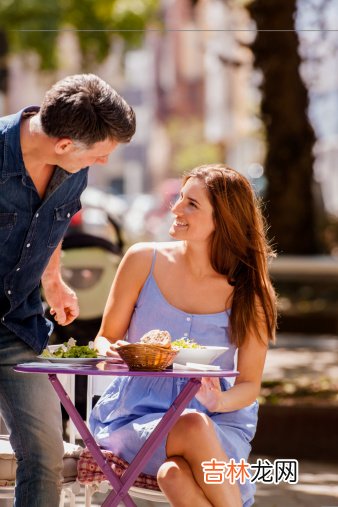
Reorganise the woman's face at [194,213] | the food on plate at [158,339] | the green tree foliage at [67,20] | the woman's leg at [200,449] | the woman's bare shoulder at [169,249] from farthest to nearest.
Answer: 1. the green tree foliage at [67,20]
2. the woman's bare shoulder at [169,249]
3. the woman's face at [194,213]
4. the woman's leg at [200,449]
5. the food on plate at [158,339]

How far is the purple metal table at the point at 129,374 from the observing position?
3725 millimetres

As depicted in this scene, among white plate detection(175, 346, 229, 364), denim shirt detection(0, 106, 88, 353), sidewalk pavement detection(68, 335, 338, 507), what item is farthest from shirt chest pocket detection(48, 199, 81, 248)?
sidewalk pavement detection(68, 335, 338, 507)

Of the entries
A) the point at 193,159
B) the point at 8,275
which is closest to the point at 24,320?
the point at 8,275

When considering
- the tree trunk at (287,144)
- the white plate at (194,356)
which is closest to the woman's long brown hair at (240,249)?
the white plate at (194,356)

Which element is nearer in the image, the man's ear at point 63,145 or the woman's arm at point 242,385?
the man's ear at point 63,145

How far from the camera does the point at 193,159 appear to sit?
206 feet

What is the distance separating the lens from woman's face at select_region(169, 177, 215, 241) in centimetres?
443

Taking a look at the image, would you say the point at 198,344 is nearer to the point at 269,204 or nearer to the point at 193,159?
the point at 269,204

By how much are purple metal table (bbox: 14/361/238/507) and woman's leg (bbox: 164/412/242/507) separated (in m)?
0.09

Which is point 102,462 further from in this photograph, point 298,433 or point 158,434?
point 298,433

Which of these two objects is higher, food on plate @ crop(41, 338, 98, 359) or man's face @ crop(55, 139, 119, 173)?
man's face @ crop(55, 139, 119, 173)

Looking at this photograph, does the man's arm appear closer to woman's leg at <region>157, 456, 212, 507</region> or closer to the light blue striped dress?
the light blue striped dress

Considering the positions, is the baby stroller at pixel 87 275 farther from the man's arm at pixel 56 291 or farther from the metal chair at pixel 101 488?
the man's arm at pixel 56 291

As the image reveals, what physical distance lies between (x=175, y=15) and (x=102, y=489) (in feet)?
216
